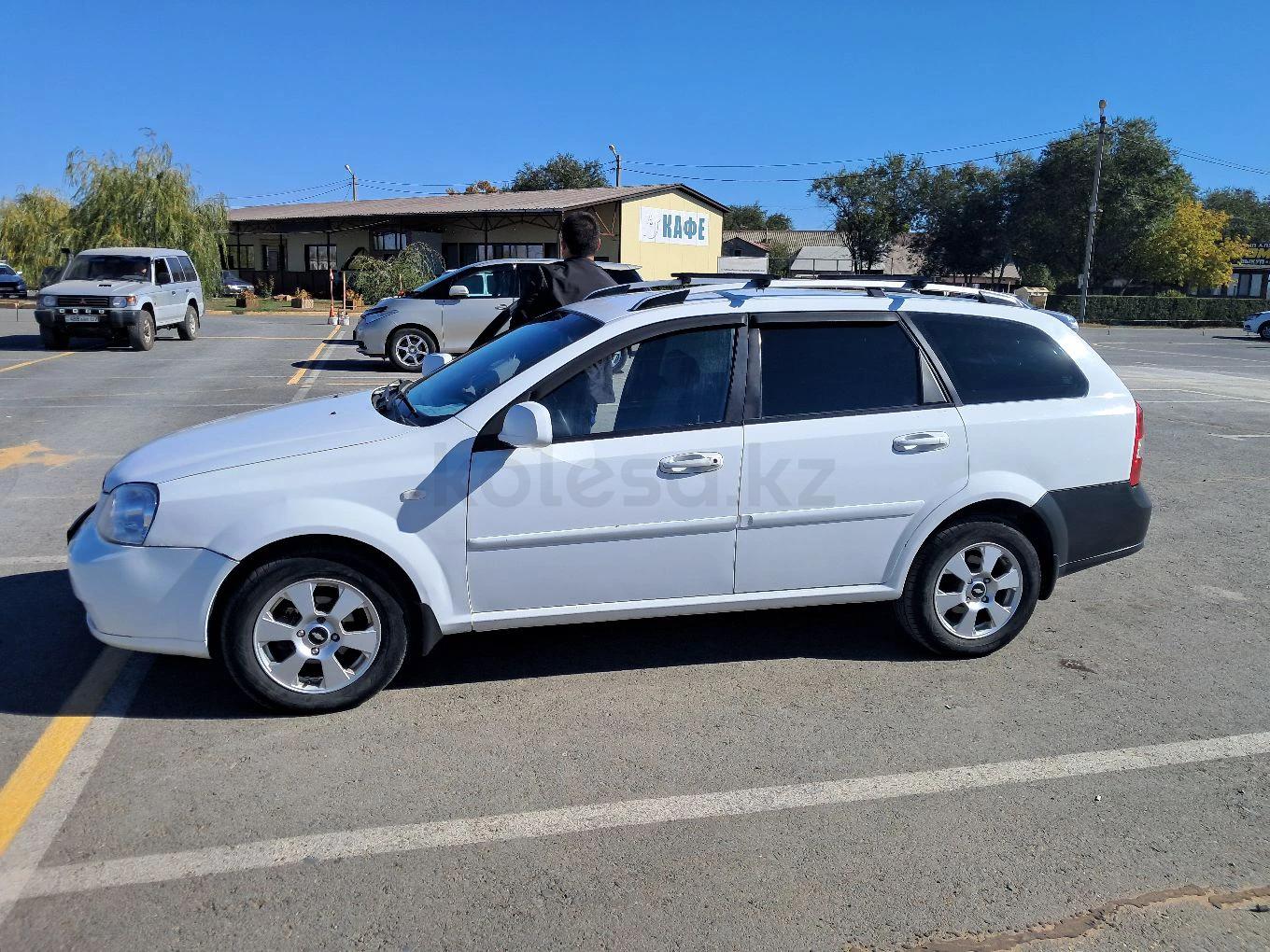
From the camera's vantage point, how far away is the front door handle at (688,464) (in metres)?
4.28

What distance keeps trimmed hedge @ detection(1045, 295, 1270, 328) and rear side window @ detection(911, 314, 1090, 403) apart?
4790cm

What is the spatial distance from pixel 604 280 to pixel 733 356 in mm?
2052

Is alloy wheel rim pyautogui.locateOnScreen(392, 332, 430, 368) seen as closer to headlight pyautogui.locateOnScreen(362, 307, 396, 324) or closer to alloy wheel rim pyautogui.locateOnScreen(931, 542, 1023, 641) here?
headlight pyautogui.locateOnScreen(362, 307, 396, 324)

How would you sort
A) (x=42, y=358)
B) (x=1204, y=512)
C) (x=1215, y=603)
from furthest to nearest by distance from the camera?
(x=42, y=358) → (x=1204, y=512) → (x=1215, y=603)

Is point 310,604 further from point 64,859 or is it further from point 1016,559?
point 1016,559

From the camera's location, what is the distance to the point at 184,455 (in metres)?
4.19

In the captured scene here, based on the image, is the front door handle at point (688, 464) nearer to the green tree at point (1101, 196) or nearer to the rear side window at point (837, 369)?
the rear side window at point (837, 369)

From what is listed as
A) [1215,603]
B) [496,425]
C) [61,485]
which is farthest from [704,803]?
[61,485]

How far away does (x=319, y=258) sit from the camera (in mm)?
46875

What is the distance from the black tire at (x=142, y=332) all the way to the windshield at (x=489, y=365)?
51.7 ft

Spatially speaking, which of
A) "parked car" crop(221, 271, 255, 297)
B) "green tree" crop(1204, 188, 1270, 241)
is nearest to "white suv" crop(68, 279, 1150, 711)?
"parked car" crop(221, 271, 255, 297)

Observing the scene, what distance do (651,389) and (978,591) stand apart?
1.78 m

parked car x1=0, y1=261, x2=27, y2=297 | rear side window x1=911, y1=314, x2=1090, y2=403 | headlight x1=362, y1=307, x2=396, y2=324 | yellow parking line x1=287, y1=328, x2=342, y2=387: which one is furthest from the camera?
parked car x1=0, y1=261, x2=27, y2=297

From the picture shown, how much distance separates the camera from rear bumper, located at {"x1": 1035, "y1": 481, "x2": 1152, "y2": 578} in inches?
190
